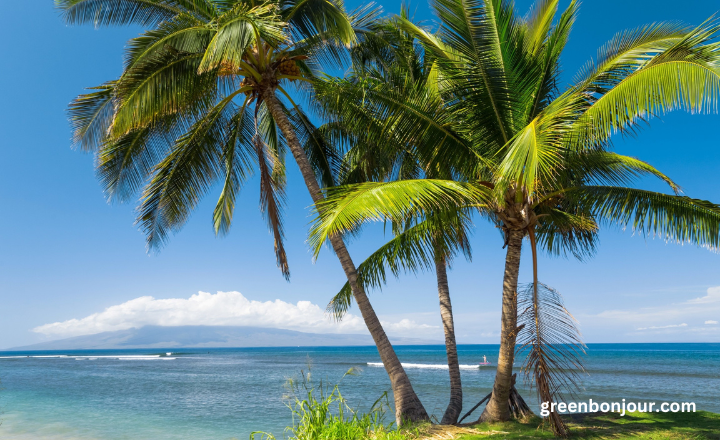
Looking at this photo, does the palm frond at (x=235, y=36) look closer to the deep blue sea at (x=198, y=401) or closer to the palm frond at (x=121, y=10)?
the palm frond at (x=121, y=10)

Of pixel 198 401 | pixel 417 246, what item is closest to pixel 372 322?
pixel 417 246

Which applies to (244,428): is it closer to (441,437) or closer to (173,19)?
(441,437)

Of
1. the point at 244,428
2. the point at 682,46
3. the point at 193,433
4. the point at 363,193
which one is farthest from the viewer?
the point at 244,428

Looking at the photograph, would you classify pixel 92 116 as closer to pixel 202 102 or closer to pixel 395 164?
pixel 202 102

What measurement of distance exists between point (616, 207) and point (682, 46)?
216cm

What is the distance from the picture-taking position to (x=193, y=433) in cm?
1211

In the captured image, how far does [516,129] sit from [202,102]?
17.7 ft

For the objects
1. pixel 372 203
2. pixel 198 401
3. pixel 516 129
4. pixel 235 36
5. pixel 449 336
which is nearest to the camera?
pixel 372 203

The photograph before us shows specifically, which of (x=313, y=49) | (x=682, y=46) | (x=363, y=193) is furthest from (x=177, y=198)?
(x=682, y=46)

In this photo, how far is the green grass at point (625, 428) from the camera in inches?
242

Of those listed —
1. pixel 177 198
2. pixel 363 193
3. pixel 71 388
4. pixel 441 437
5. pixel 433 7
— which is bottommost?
pixel 71 388

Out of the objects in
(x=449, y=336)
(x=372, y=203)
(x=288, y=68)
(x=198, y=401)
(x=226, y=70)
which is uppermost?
(x=288, y=68)

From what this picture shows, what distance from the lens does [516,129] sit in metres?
6.52

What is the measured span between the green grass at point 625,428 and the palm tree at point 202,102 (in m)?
1.23
